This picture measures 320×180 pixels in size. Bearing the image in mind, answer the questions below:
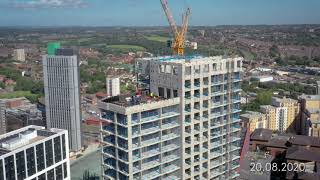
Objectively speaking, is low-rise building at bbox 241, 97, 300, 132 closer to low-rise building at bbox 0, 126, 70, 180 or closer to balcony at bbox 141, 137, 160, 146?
low-rise building at bbox 0, 126, 70, 180

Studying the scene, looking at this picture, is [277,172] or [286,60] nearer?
[277,172]

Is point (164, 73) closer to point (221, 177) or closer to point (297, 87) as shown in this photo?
point (221, 177)

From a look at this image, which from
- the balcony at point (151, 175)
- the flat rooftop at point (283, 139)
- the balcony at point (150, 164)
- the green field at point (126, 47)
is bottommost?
the flat rooftop at point (283, 139)

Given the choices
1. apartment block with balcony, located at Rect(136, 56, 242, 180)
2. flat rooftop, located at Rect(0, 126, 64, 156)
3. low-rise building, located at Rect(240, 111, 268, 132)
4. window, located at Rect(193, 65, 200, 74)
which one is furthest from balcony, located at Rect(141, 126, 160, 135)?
low-rise building, located at Rect(240, 111, 268, 132)

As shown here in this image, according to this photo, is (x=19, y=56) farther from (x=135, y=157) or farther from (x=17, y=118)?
(x=135, y=157)

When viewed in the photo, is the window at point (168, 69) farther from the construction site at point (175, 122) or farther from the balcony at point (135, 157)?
the balcony at point (135, 157)

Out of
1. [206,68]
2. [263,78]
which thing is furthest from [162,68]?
[263,78]

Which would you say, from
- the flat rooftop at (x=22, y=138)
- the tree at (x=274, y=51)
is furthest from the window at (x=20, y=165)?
the tree at (x=274, y=51)

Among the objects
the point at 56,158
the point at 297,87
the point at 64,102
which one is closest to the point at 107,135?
the point at 56,158
